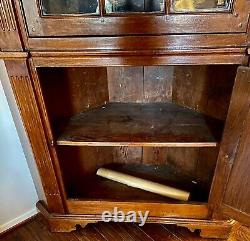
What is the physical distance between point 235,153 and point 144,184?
49 centimetres

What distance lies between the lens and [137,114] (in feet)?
3.91

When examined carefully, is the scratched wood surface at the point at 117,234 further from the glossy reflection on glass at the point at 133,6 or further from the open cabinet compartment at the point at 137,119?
the glossy reflection on glass at the point at 133,6

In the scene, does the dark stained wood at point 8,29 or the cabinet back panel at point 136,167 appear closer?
the dark stained wood at point 8,29

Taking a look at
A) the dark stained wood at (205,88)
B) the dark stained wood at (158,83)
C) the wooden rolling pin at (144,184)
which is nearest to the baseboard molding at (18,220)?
the wooden rolling pin at (144,184)

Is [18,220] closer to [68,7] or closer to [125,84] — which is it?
[125,84]

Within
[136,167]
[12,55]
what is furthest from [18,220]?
[12,55]

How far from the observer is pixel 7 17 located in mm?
776

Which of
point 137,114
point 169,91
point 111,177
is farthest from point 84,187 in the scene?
point 169,91

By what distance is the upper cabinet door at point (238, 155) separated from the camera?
829 millimetres

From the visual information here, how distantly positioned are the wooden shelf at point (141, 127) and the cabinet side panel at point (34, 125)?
0.08 m

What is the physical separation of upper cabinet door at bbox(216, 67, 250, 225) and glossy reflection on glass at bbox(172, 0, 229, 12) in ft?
0.61

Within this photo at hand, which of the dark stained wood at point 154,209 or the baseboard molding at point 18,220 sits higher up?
the dark stained wood at point 154,209

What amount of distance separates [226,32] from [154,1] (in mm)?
213

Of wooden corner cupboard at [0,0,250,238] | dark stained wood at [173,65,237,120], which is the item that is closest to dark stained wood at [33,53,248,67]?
wooden corner cupboard at [0,0,250,238]
